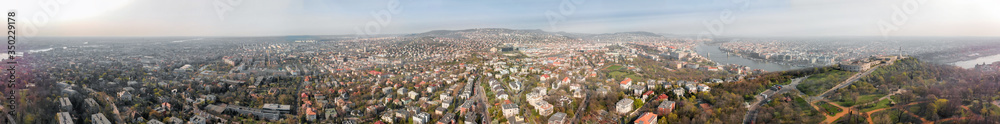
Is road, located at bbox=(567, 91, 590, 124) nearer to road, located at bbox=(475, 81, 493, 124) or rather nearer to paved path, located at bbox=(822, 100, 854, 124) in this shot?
road, located at bbox=(475, 81, 493, 124)

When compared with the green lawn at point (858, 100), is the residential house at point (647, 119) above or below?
below

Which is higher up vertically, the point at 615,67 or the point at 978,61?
the point at 978,61

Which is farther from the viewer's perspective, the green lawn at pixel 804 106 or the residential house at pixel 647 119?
the residential house at pixel 647 119

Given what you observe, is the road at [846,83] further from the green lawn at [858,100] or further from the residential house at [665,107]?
the residential house at [665,107]

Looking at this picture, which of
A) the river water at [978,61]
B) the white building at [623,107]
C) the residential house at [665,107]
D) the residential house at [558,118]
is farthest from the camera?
the river water at [978,61]

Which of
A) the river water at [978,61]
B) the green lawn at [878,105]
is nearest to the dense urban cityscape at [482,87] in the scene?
the green lawn at [878,105]

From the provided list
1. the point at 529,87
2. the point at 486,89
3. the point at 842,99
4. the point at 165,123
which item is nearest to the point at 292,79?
the point at 165,123

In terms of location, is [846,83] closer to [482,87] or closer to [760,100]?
[760,100]

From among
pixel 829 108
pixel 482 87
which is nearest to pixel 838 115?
pixel 829 108

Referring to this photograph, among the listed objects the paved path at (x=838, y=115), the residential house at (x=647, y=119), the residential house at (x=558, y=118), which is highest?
the paved path at (x=838, y=115)

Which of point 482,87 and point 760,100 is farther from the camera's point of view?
point 482,87

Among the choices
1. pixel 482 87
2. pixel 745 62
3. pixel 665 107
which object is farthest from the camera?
pixel 745 62
